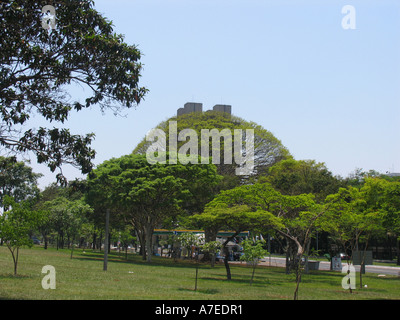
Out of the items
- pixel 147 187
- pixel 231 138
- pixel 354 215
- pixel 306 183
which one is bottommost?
pixel 354 215

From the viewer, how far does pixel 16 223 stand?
20.7 m

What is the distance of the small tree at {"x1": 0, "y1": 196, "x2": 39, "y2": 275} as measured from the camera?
20.2 meters

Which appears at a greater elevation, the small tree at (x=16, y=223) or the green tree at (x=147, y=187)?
the green tree at (x=147, y=187)

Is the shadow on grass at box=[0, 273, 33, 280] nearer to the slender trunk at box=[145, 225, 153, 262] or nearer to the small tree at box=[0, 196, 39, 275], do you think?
the small tree at box=[0, 196, 39, 275]

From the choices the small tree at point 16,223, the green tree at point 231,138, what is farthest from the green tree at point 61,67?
the green tree at point 231,138

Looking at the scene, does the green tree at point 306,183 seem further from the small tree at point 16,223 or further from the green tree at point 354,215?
the small tree at point 16,223

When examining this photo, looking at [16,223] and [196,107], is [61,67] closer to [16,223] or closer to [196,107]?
[16,223]

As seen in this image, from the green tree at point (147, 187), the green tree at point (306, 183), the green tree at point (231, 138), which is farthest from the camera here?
the green tree at point (231, 138)

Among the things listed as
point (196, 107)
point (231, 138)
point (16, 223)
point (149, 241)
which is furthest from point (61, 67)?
point (196, 107)

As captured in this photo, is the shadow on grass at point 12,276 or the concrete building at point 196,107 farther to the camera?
the concrete building at point 196,107

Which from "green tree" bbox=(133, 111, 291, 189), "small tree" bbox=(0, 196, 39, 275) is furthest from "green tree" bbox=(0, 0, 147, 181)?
"green tree" bbox=(133, 111, 291, 189)

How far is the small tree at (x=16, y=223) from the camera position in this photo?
20.2 m
